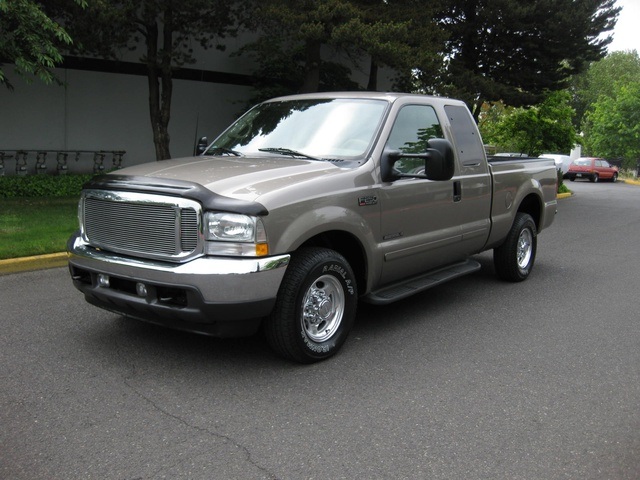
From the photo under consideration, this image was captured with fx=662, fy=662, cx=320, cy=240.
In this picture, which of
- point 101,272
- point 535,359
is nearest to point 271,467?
point 101,272

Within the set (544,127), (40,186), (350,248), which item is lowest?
(40,186)

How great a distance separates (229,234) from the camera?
434cm

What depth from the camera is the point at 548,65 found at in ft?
70.6

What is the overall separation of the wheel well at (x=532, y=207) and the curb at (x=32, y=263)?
567cm

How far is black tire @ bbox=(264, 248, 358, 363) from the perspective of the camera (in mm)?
4594

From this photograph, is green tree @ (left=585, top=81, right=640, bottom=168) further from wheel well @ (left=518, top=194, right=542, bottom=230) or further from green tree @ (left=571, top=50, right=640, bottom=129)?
wheel well @ (left=518, top=194, right=542, bottom=230)

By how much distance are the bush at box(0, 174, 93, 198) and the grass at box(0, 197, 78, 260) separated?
0.43 metres

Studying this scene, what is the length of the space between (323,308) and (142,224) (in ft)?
4.75

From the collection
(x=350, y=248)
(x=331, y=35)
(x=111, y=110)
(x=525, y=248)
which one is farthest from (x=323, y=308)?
(x=111, y=110)

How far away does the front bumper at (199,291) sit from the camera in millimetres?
4262

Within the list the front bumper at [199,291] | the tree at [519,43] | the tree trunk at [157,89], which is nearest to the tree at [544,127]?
the tree at [519,43]

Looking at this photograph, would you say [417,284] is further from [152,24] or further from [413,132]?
[152,24]

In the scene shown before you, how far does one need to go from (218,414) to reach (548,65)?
20414mm

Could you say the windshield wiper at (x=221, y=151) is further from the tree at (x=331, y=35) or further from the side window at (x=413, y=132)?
the tree at (x=331, y=35)
